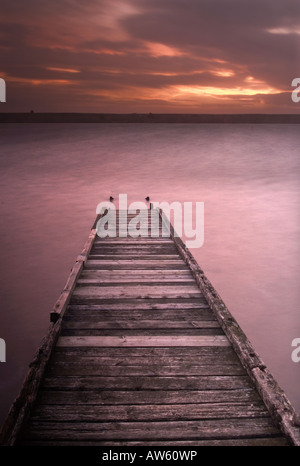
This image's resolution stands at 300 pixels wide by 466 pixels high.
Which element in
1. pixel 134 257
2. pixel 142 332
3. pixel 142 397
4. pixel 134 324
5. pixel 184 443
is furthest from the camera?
pixel 134 257

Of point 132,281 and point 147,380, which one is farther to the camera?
point 132,281

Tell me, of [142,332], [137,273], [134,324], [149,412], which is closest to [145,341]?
[142,332]

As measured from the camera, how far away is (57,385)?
2.59 meters

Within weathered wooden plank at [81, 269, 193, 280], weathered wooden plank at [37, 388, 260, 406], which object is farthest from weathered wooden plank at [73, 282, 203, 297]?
weathered wooden plank at [37, 388, 260, 406]

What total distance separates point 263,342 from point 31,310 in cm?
345

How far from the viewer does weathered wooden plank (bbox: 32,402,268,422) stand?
230 cm

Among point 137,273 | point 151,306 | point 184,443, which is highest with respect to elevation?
point 137,273

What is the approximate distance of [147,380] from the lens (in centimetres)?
265

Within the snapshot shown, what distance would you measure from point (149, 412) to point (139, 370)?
0.44 metres

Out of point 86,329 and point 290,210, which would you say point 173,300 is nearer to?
point 86,329

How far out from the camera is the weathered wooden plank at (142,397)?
2.44 metres

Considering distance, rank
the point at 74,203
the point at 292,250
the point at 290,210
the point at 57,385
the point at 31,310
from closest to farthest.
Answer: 1. the point at 57,385
2. the point at 31,310
3. the point at 292,250
4. the point at 290,210
5. the point at 74,203

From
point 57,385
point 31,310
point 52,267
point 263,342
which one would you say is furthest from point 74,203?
point 57,385

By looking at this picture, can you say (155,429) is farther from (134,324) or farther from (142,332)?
(134,324)
